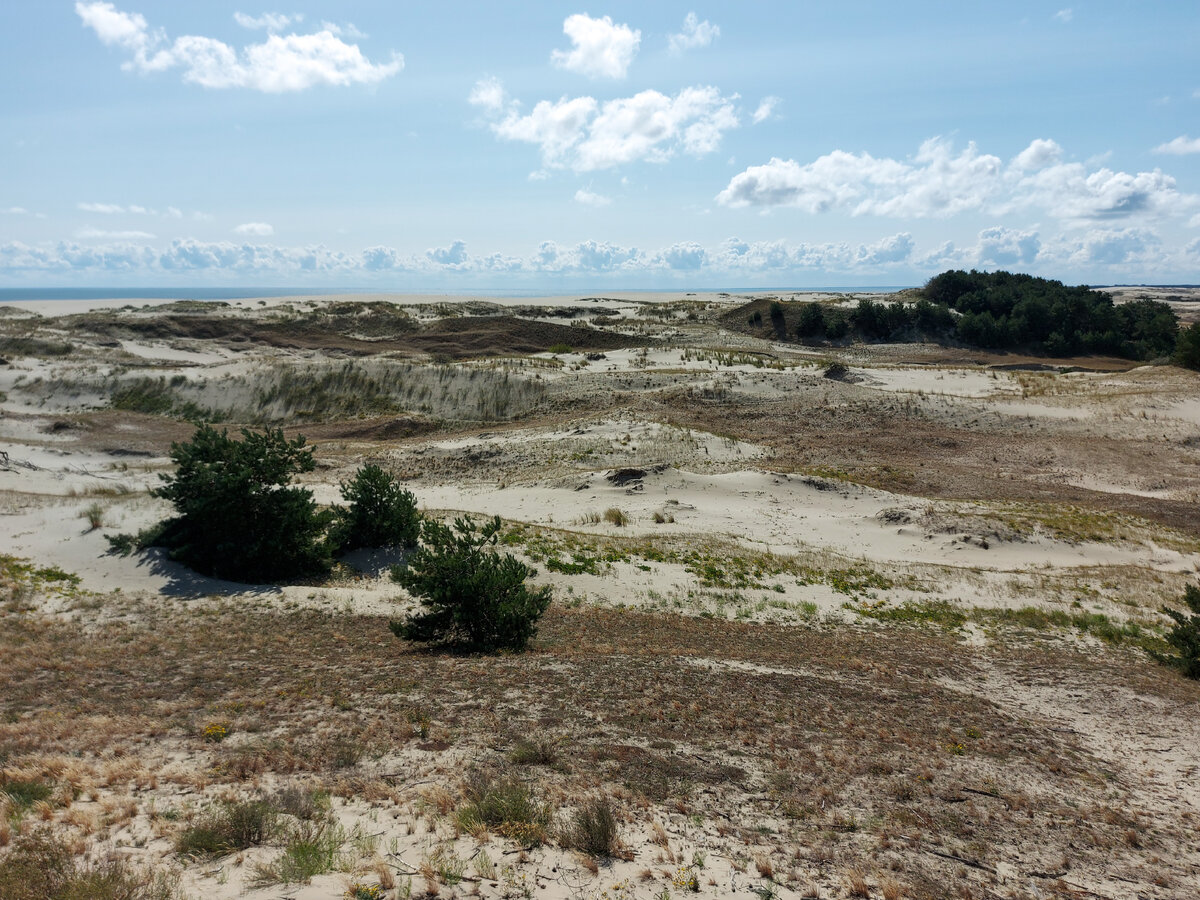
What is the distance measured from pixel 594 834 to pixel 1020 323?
69.9 m

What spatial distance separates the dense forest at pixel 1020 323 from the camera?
5984 centimetres

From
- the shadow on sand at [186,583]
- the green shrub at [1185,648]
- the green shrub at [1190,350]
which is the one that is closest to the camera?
the green shrub at [1185,648]

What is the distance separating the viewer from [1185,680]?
36.8 feet

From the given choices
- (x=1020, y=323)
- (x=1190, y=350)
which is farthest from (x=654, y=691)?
(x=1020, y=323)

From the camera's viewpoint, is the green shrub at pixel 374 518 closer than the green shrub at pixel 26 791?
No

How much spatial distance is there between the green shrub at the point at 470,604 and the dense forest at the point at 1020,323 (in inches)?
2341

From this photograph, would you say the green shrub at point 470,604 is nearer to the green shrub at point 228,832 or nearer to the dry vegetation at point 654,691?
the dry vegetation at point 654,691

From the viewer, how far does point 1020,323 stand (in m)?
61.0

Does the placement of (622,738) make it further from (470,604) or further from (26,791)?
(26,791)

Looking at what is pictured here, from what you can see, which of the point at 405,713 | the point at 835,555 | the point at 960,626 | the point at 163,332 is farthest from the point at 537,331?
the point at 405,713

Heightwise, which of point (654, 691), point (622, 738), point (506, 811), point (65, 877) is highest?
point (65, 877)

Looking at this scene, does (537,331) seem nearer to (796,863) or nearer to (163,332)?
(163,332)

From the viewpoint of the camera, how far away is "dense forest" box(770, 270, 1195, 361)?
196 feet

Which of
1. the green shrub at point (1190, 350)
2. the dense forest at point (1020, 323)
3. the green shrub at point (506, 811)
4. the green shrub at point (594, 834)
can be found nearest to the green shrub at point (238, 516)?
the green shrub at point (506, 811)
